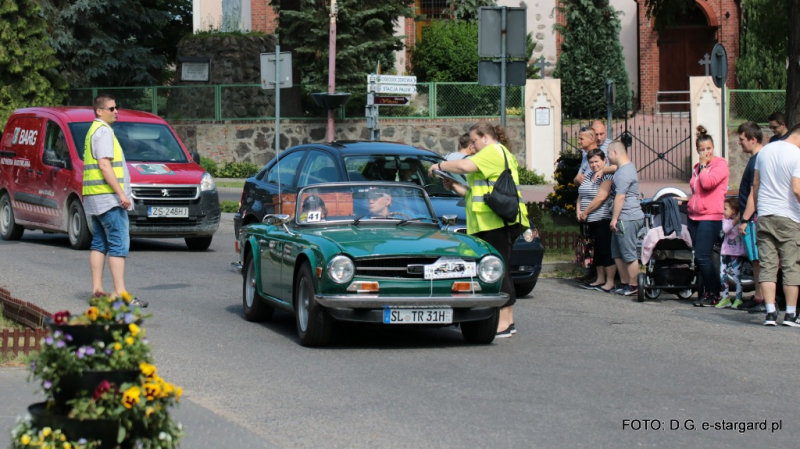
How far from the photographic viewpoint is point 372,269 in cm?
952

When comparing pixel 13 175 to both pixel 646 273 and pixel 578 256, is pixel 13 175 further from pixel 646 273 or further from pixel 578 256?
pixel 646 273

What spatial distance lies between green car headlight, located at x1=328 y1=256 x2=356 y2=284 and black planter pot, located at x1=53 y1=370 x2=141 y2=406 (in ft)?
16.4

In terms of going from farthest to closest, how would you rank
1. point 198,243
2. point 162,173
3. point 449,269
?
1. point 198,243
2. point 162,173
3. point 449,269

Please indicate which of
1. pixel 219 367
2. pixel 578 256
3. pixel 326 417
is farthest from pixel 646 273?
pixel 326 417

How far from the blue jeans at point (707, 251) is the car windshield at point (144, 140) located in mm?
8564

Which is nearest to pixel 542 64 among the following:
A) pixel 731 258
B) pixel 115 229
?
pixel 731 258

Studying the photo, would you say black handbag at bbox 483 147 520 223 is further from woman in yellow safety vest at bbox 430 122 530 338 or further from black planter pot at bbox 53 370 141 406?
black planter pot at bbox 53 370 141 406

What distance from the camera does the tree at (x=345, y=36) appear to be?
117 ft

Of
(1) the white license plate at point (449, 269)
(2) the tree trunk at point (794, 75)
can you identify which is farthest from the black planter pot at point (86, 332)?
(2) the tree trunk at point (794, 75)

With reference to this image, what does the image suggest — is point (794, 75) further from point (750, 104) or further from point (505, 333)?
point (750, 104)

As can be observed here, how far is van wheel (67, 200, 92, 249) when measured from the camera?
686 inches

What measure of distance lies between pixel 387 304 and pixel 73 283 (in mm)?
5632

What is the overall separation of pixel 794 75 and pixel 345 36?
21.4 metres

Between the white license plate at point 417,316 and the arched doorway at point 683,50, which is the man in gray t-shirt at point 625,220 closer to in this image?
the white license plate at point 417,316
